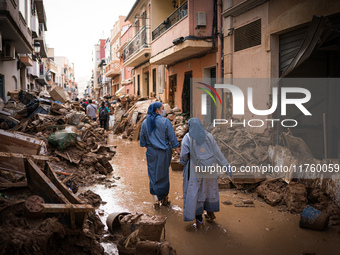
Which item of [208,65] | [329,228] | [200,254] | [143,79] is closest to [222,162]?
[200,254]

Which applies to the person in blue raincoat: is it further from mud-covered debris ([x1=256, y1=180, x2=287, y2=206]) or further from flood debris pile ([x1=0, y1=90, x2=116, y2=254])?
mud-covered debris ([x1=256, y1=180, x2=287, y2=206])

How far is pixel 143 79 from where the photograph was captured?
76.3 feet

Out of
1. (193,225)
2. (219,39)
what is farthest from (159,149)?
(219,39)

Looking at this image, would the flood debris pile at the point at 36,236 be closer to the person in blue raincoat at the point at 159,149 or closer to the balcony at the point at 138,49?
the person in blue raincoat at the point at 159,149

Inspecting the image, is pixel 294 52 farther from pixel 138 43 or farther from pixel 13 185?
pixel 138 43

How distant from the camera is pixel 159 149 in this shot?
539 cm

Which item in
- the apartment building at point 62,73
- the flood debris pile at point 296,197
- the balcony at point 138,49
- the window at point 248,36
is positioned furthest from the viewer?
the apartment building at point 62,73

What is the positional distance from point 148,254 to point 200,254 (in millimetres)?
840

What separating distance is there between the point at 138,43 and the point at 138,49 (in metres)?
0.40

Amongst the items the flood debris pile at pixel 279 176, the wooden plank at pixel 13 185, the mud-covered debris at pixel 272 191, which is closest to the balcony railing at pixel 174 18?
the flood debris pile at pixel 279 176

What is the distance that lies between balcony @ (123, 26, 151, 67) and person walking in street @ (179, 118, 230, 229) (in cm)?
1482

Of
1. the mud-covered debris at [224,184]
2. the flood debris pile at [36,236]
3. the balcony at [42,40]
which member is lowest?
the mud-covered debris at [224,184]

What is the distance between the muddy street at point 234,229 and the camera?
12.6 feet

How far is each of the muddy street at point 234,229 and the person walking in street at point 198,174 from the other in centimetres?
A: 32
